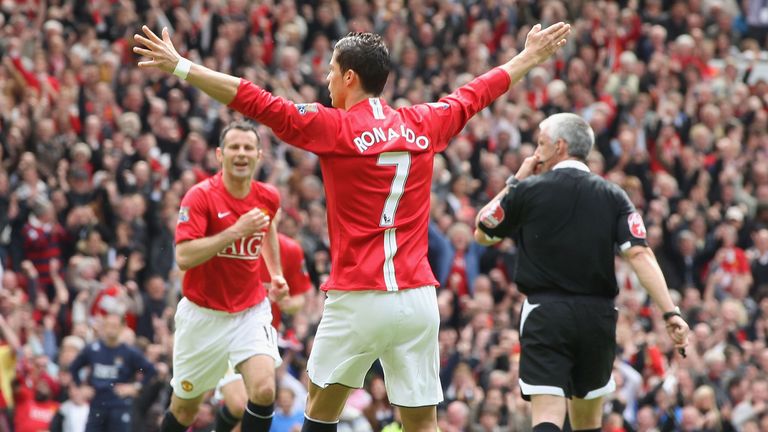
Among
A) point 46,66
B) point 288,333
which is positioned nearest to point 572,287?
point 288,333

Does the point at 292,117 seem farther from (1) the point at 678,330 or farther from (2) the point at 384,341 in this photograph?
(1) the point at 678,330

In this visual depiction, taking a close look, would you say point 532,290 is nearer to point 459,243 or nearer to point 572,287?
point 572,287

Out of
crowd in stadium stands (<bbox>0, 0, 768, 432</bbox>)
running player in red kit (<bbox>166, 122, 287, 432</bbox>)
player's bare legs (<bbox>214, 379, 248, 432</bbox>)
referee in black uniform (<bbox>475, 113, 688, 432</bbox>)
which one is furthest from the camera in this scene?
crowd in stadium stands (<bbox>0, 0, 768, 432</bbox>)

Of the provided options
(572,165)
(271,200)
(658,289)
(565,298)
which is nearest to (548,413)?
(565,298)

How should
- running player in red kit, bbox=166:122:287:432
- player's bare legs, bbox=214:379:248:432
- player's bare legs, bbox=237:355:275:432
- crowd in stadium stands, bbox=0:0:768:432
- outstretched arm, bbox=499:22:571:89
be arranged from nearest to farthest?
outstretched arm, bbox=499:22:571:89 < player's bare legs, bbox=237:355:275:432 < running player in red kit, bbox=166:122:287:432 < player's bare legs, bbox=214:379:248:432 < crowd in stadium stands, bbox=0:0:768:432

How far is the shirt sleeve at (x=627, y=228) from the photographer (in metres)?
9.56

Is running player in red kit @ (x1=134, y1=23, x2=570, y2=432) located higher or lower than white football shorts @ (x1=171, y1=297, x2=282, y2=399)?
higher

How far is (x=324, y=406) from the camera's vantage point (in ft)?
29.2

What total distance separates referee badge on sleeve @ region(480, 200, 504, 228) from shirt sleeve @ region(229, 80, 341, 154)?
5.13 feet

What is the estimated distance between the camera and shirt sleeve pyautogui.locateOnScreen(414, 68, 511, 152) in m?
8.95

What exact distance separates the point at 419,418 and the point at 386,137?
172cm

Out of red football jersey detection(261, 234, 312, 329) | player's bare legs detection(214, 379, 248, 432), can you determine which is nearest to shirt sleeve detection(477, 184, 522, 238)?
player's bare legs detection(214, 379, 248, 432)

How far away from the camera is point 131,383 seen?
16203 millimetres

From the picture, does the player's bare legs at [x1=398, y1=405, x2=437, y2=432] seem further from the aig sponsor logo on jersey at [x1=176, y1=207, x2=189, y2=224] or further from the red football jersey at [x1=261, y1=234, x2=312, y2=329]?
the red football jersey at [x1=261, y1=234, x2=312, y2=329]
